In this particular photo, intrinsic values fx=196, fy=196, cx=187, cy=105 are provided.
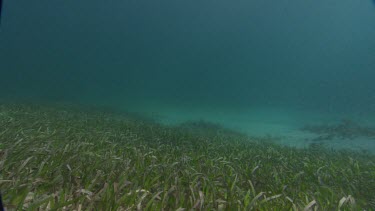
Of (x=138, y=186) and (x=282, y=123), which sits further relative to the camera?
(x=282, y=123)

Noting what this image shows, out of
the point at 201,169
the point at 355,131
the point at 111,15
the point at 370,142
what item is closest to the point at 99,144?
the point at 201,169

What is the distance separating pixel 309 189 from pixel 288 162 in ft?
6.46

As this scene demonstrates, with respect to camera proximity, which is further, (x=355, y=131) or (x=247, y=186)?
(x=355, y=131)

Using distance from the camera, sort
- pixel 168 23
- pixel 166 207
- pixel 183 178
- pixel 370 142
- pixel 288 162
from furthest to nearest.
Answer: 1. pixel 168 23
2. pixel 370 142
3. pixel 288 162
4. pixel 183 178
5. pixel 166 207

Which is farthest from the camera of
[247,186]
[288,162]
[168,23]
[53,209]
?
[168,23]

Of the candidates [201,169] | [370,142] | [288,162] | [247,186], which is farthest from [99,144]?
[370,142]

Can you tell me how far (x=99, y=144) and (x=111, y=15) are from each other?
294ft

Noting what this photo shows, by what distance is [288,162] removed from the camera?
491 cm

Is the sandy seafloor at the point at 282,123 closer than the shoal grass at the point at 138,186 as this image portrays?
No

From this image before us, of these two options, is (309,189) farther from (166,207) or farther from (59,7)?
(59,7)

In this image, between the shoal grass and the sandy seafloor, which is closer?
the shoal grass

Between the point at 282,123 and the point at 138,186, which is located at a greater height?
the point at 282,123

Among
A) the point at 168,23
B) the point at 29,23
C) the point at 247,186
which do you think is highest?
the point at 168,23

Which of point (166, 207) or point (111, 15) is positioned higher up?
point (111, 15)
